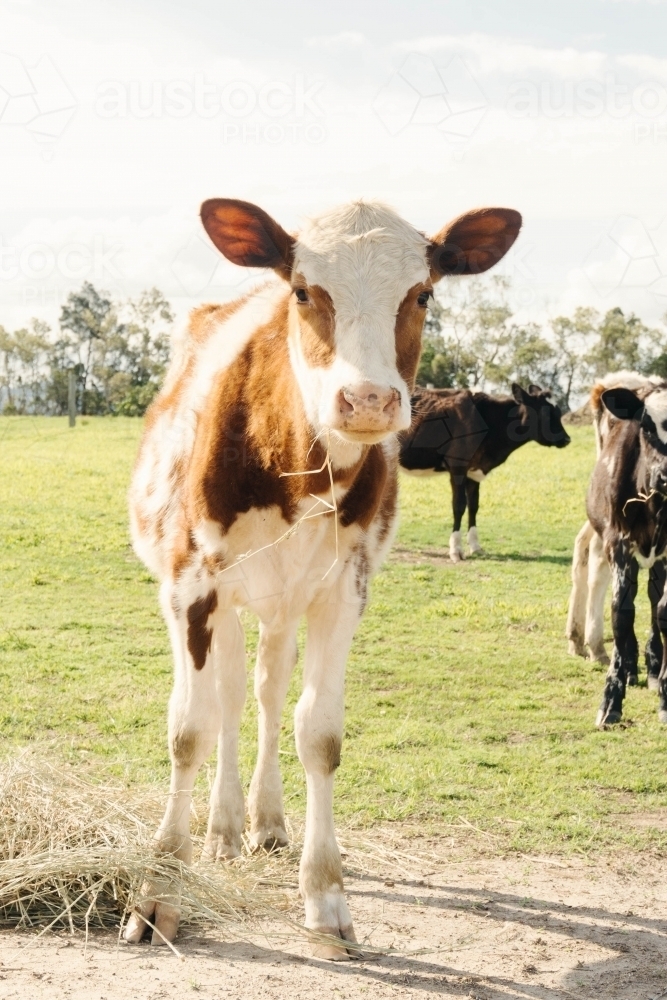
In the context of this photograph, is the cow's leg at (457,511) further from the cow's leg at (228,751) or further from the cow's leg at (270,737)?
the cow's leg at (228,751)

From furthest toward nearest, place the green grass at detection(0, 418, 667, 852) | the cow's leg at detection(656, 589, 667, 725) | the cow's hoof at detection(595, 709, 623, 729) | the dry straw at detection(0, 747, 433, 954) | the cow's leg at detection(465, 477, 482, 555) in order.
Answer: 1. the cow's leg at detection(465, 477, 482, 555)
2. the cow's leg at detection(656, 589, 667, 725)
3. the cow's hoof at detection(595, 709, 623, 729)
4. the green grass at detection(0, 418, 667, 852)
5. the dry straw at detection(0, 747, 433, 954)

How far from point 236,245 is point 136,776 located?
335cm

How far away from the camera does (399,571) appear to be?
14.6 metres

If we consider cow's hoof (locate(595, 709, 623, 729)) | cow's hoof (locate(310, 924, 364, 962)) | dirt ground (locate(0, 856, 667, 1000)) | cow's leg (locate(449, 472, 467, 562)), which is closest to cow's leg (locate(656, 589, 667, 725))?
cow's hoof (locate(595, 709, 623, 729))

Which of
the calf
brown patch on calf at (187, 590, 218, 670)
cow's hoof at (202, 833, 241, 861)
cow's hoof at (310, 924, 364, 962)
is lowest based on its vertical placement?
cow's hoof at (202, 833, 241, 861)

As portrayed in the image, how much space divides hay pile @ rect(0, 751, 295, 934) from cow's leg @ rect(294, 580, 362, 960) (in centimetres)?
35

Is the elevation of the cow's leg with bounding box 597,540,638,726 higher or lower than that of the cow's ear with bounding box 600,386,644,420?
lower

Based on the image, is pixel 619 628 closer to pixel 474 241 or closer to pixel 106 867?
pixel 474 241

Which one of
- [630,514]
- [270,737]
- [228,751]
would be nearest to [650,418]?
[630,514]

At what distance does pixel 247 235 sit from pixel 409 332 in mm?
848

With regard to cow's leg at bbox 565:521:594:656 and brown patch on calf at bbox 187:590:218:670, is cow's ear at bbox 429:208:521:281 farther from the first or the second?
cow's leg at bbox 565:521:594:656

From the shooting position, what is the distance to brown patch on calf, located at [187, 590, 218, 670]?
501 cm

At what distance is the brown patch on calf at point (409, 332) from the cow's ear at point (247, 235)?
23.8 inches

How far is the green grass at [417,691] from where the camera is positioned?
677cm
